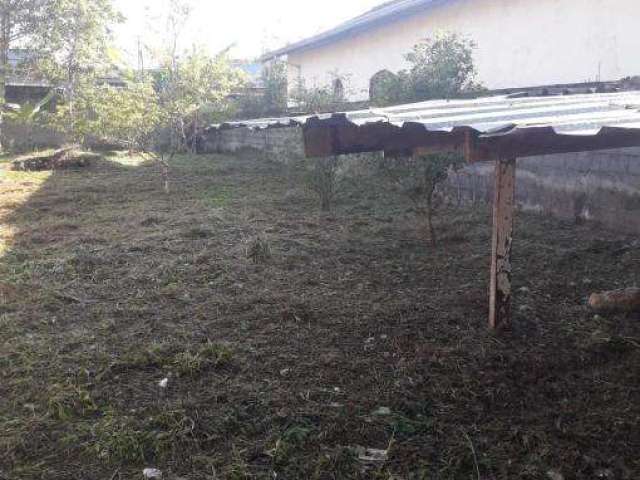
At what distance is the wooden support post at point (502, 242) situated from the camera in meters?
3.38

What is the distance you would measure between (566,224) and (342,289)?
3.09m


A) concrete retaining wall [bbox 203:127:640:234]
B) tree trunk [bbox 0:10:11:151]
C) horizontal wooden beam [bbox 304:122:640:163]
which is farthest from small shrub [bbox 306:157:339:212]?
tree trunk [bbox 0:10:11:151]

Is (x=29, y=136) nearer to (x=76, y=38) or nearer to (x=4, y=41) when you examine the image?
(x=4, y=41)

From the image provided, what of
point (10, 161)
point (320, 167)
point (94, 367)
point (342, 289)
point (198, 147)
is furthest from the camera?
point (198, 147)

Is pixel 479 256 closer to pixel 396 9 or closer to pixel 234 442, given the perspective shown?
pixel 234 442

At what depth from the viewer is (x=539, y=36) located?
8.27 metres

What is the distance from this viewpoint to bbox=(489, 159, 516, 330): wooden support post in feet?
11.1

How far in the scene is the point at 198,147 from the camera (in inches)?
637

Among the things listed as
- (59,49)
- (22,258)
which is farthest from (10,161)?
(22,258)

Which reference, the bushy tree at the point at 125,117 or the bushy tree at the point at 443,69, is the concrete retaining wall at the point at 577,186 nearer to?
the bushy tree at the point at 443,69

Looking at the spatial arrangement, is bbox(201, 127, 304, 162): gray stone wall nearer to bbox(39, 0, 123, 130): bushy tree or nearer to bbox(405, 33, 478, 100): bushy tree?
bbox(405, 33, 478, 100): bushy tree

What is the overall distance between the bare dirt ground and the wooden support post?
161 millimetres

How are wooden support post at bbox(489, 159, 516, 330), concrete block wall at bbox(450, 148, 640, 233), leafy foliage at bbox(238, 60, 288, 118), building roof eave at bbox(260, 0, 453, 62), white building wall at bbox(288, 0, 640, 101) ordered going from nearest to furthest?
wooden support post at bbox(489, 159, 516, 330) < concrete block wall at bbox(450, 148, 640, 233) < white building wall at bbox(288, 0, 640, 101) < building roof eave at bbox(260, 0, 453, 62) < leafy foliage at bbox(238, 60, 288, 118)

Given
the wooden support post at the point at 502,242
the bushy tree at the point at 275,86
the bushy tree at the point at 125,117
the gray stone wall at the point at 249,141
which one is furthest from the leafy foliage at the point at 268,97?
the wooden support post at the point at 502,242
